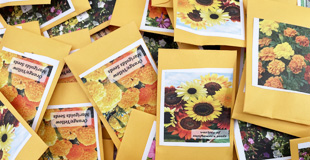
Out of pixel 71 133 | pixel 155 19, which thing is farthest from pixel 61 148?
pixel 155 19

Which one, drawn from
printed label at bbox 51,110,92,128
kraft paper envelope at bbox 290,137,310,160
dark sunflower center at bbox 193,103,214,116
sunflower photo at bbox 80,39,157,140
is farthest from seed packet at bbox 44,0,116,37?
kraft paper envelope at bbox 290,137,310,160

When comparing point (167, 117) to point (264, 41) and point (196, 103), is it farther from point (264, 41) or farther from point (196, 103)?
point (264, 41)

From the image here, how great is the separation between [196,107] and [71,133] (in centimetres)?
33

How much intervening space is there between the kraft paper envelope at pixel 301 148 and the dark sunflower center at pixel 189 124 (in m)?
0.22

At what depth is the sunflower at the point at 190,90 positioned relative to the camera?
2.43 ft

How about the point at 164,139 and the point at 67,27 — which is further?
the point at 67,27

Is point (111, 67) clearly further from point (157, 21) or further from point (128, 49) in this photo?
point (157, 21)

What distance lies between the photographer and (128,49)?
2.54 ft

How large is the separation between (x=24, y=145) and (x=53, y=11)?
0.37 metres

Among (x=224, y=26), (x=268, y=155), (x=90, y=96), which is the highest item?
(x=224, y=26)

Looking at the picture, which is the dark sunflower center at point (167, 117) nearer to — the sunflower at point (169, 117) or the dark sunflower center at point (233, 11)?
the sunflower at point (169, 117)

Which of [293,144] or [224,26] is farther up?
[224,26]

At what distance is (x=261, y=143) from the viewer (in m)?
0.73

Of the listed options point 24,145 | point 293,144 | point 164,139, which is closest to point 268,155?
point 293,144
